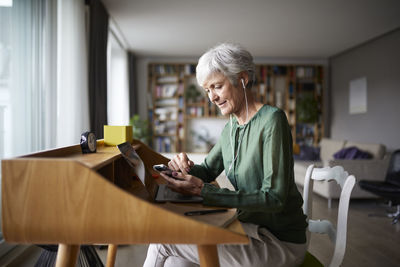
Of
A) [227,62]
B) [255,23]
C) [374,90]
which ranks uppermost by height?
[255,23]

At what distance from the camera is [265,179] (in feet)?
3.64

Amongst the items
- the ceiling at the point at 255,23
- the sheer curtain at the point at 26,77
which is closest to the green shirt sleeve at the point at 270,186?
the sheer curtain at the point at 26,77

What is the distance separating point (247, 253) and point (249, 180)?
281 millimetres

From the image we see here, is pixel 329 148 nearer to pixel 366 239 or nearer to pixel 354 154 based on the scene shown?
pixel 354 154

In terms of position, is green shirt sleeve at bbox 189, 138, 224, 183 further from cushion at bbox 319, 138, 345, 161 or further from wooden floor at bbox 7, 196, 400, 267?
cushion at bbox 319, 138, 345, 161

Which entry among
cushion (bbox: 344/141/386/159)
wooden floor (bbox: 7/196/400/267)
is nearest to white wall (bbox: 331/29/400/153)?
cushion (bbox: 344/141/386/159)

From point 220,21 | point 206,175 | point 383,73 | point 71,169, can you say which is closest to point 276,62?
point 383,73

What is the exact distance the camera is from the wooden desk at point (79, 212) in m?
0.83

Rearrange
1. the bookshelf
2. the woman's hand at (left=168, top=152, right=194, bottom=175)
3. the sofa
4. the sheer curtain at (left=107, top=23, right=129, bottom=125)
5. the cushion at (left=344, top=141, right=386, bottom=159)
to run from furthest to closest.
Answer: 1. the bookshelf
2. the sheer curtain at (left=107, top=23, right=129, bottom=125)
3. the cushion at (left=344, top=141, right=386, bottom=159)
4. the sofa
5. the woman's hand at (left=168, top=152, right=194, bottom=175)

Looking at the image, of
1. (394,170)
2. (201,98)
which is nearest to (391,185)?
(394,170)

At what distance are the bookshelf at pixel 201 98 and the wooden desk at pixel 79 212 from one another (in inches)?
267

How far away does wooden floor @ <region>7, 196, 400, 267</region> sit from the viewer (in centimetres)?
249

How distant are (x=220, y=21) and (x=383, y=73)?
3226 millimetres

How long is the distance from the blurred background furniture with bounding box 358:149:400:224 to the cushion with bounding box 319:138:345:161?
1411mm
